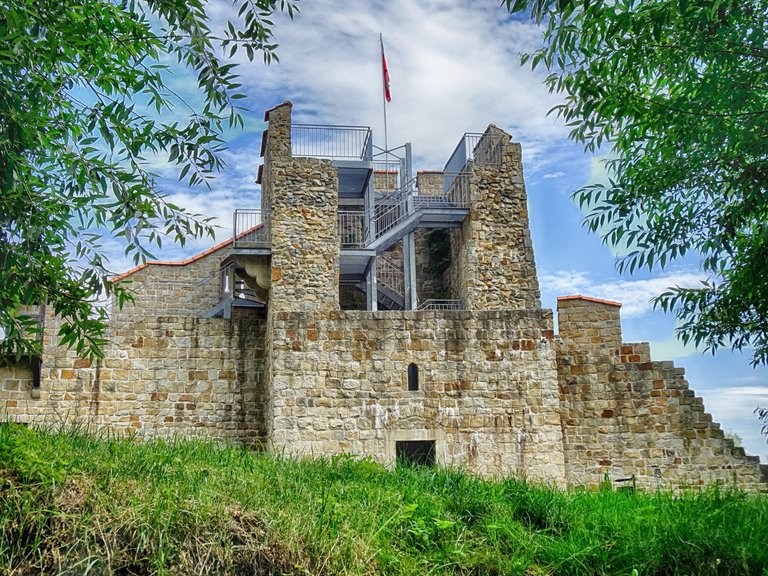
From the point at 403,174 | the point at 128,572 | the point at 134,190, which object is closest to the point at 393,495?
the point at 128,572

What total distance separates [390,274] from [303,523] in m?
16.1

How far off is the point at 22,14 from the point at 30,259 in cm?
198

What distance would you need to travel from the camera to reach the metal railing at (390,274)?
71.2 ft

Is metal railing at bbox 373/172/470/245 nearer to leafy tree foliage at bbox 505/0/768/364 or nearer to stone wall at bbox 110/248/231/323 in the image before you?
stone wall at bbox 110/248/231/323

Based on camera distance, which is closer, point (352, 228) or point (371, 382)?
point (371, 382)

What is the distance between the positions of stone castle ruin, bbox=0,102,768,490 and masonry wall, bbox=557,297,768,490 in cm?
3

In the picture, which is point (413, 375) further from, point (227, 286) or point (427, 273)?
point (427, 273)

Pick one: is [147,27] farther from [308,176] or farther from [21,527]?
[308,176]

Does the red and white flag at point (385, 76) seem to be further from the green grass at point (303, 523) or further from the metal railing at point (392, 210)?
the green grass at point (303, 523)

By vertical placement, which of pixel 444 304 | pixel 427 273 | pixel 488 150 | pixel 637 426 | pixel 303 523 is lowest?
pixel 303 523

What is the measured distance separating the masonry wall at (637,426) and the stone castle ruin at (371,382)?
27mm

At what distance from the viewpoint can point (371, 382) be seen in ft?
42.7

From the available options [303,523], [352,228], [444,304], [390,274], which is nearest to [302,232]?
[352,228]

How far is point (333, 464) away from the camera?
845 centimetres
